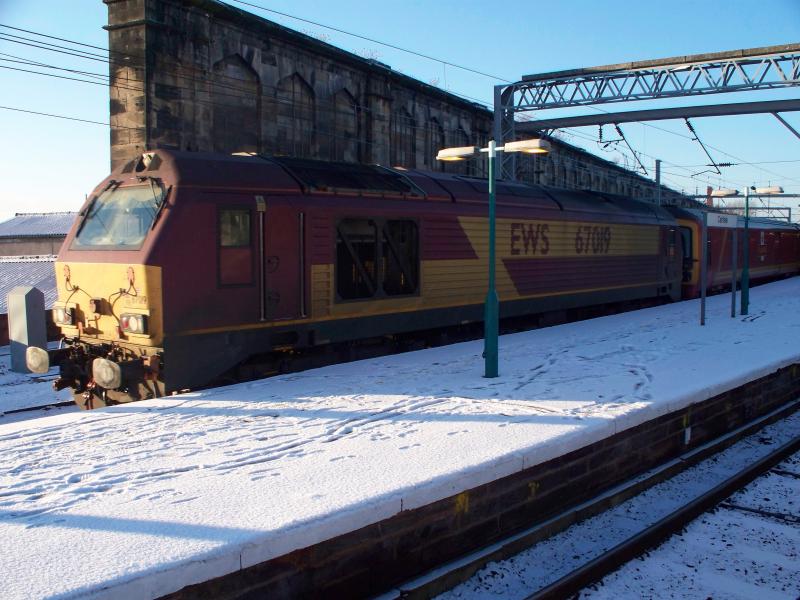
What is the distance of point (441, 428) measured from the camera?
266 inches

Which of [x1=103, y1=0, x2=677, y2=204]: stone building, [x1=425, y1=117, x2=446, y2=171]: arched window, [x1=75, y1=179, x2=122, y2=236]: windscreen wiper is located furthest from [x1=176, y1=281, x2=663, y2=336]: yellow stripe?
[x1=425, y1=117, x2=446, y2=171]: arched window

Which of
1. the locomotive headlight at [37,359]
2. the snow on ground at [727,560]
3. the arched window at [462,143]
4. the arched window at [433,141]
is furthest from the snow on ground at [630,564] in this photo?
the arched window at [462,143]

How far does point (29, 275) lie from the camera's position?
23.9 meters

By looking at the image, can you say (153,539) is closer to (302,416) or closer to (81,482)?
(81,482)

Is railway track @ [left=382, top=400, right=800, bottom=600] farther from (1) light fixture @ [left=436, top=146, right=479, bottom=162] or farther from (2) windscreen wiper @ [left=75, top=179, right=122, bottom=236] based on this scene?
(2) windscreen wiper @ [left=75, top=179, right=122, bottom=236]

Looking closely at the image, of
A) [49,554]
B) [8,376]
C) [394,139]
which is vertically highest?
[394,139]

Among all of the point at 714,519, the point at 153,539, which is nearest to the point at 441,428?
the point at 714,519

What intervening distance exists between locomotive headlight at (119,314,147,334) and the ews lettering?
7.90 m

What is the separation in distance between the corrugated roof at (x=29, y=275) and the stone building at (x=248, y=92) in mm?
6171

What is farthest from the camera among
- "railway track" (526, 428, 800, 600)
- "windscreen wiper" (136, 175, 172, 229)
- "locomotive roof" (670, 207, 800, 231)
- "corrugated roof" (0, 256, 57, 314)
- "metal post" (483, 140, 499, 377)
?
"corrugated roof" (0, 256, 57, 314)

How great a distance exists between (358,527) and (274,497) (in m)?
0.64

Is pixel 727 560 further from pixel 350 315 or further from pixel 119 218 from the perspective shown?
pixel 119 218

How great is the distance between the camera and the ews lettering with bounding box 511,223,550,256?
1403 centimetres

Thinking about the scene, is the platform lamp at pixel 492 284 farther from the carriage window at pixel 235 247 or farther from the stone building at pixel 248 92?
the stone building at pixel 248 92
